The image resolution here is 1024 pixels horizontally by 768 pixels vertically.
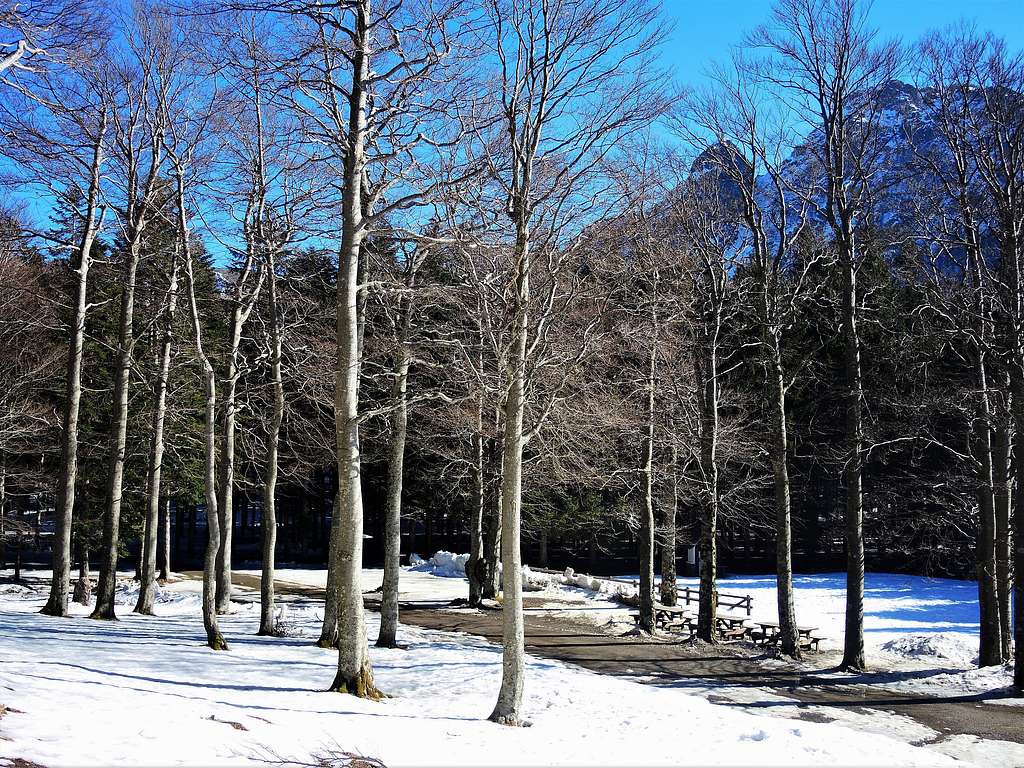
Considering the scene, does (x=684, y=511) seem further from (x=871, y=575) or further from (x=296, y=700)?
(x=296, y=700)

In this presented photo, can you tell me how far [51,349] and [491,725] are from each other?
2222 cm

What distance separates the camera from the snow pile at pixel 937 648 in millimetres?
16781

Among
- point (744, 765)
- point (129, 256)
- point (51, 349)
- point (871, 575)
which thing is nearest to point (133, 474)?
point (51, 349)

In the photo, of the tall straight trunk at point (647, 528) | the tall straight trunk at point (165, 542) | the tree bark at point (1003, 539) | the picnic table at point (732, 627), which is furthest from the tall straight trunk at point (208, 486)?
the tall straight trunk at point (165, 542)

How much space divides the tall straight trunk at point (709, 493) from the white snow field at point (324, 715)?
5.13 m

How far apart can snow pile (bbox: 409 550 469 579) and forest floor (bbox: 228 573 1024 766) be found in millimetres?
11049

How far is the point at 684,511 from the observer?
34.2 meters

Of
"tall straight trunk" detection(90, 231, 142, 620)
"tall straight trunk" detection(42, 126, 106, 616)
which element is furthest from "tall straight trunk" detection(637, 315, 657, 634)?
"tall straight trunk" detection(42, 126, 106, 616)

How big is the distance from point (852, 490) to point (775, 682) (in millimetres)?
4398

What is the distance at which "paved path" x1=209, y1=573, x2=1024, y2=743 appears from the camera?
12.0 meters

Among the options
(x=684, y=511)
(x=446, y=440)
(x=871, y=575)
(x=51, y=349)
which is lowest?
(x=871, y=575)

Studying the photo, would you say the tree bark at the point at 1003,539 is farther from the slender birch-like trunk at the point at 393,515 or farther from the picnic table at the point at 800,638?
the slender birch-like trunk at the point at 393,515

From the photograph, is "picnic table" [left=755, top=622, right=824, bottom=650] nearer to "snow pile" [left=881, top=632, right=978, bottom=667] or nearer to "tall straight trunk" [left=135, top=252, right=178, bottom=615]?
"snow pile" [left=881, top=632, right=978, bottom=667]

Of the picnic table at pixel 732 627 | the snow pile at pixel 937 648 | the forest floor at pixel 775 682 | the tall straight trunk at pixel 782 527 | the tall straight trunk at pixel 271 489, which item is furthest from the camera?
the picnic table at pixel 732 627
